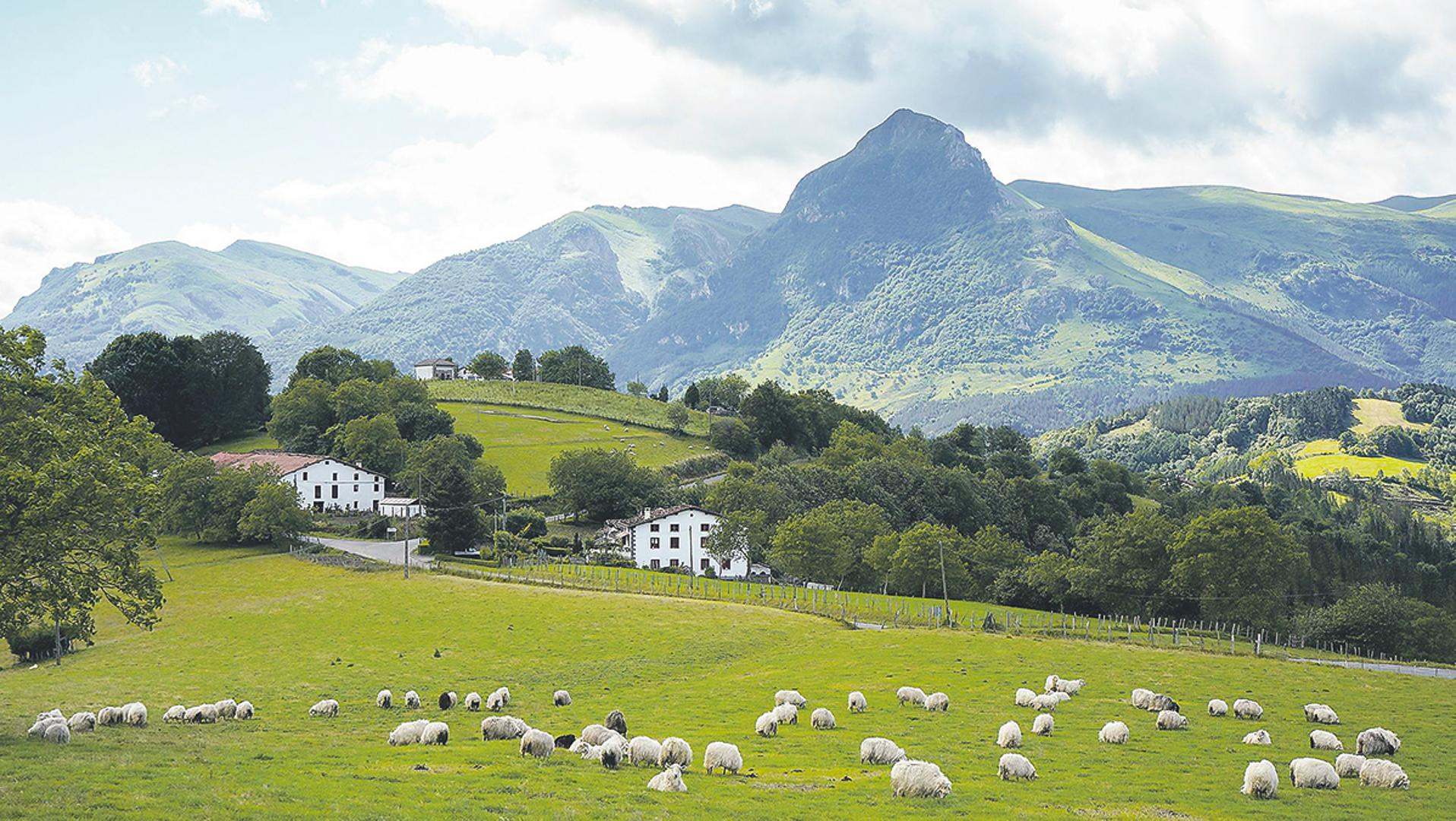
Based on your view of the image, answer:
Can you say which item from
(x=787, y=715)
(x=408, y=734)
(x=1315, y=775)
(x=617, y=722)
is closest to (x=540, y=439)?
(x=787, y=715)

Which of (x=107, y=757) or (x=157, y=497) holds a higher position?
(x=157, y=497)

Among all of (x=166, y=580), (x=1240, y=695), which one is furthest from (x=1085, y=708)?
(x=166, y=580)

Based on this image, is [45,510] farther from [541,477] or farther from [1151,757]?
[541,477]

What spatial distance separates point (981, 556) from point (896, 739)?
8057 cm

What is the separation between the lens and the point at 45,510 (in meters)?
29.5

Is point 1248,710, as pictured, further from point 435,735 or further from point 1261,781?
point 435,735

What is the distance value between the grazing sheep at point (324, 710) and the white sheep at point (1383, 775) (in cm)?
3296

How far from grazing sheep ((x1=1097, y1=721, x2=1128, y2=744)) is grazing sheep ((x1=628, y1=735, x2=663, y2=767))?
48.5ft

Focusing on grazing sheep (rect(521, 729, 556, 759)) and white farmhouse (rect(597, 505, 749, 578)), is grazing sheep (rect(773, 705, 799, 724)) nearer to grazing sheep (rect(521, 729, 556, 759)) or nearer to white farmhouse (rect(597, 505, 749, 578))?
grazing sheep (rect(521, 729, 556, 759))

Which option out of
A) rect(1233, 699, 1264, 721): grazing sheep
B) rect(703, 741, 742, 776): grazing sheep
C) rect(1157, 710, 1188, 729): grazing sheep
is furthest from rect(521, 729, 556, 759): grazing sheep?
rect(1233, 699, 1264, 721): grazing sheep

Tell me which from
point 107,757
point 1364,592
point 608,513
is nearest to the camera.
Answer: point 107,757

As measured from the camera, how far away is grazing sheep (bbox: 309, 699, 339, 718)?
40250 mm

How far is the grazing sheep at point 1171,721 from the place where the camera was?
1532 inches

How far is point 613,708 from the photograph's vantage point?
4262 centimetres
